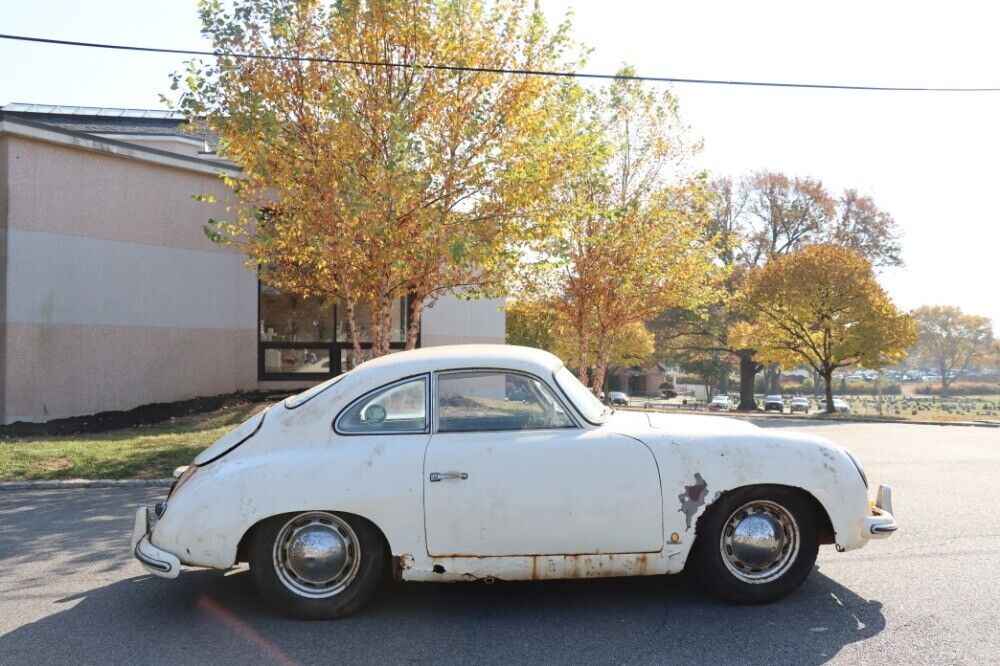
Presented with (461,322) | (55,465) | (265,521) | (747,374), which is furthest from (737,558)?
(747,374)

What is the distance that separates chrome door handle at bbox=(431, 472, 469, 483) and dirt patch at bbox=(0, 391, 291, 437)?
491 inches

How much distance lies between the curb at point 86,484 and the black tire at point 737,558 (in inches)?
283

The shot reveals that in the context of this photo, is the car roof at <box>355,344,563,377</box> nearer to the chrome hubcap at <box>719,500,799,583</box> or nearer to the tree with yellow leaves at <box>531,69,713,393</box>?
the chrome hubcap at <box>719,500,799,583</box>

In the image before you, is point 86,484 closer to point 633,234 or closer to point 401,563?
point 401,563

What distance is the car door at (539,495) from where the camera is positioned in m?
4.84

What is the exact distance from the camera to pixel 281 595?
192 inches

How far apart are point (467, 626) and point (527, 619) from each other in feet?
1.15

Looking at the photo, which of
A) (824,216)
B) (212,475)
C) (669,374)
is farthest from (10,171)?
(669,374)

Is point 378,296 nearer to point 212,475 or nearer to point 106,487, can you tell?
point 106,487

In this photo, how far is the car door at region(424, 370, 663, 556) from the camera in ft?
15.9

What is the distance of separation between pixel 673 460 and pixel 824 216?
165ft

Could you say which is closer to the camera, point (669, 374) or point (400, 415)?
point (400, 415)

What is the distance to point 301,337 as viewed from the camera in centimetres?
2044

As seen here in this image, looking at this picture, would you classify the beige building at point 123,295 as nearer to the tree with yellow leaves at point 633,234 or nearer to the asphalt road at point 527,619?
the tree with yellow leaves at point 633,234
